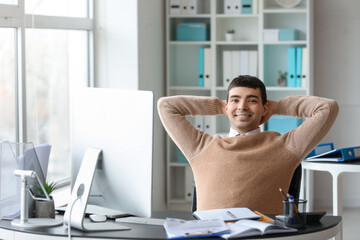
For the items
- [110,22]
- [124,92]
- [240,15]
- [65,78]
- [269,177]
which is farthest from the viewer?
[240,15]

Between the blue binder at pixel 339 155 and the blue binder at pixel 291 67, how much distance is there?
1.55 metres

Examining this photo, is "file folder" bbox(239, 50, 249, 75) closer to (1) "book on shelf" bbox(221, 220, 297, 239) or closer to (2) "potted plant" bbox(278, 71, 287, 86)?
(2) "potted plant" bbox(278, 71, 287, 86)

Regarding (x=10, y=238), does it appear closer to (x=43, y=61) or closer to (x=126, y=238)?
(x=126, y=238)

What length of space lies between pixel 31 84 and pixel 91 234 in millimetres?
1826

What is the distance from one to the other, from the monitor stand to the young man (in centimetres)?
52

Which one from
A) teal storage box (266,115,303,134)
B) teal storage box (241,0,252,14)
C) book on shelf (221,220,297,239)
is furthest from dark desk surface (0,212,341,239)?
teal storage box (241,0,252,14)

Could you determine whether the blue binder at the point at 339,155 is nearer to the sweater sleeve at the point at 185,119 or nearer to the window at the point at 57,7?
the sweater sleeve at the point at 185,119

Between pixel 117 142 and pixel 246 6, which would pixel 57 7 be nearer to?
pixel 246 6

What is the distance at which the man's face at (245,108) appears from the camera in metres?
2.61

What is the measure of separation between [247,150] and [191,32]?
2.81 m

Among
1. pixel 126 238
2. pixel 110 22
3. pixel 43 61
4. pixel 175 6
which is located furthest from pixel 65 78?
pixel 126 238

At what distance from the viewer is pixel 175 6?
5.17 meters

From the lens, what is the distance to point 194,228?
6.55 ft

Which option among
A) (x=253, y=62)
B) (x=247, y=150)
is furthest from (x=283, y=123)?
(x=247, y=150)
